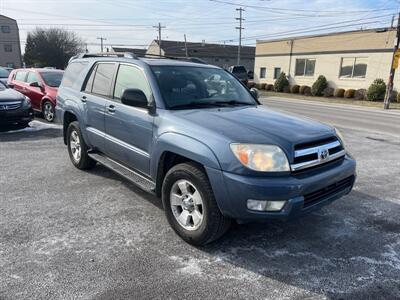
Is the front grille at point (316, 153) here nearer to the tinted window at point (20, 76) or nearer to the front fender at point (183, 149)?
the front fender at point (183, 149)

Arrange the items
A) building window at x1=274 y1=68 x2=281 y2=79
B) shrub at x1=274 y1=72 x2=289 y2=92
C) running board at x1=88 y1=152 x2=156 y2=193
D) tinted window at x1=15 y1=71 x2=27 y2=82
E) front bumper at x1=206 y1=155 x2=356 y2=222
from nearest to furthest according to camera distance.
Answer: front bumper at x1=206 y1=155 x2=356 y2=222 < running board at x1=88 y1=152 x2=156 y2=193 < tinted window at x1=15 y1=71 x2=27 y2=82 < shrub at x1=274 y1=72 x2=289 y2=92 < building window at x1=274 y1=68 x2=281 y2=79

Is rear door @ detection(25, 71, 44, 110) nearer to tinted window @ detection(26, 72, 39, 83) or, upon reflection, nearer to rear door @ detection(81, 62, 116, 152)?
tinted window @ detection(26, 72, 39, 83)

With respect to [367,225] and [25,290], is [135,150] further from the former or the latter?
[367,225]

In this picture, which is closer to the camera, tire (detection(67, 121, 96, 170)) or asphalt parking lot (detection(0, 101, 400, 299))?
asphalt parking lot (detection(0, 101, 400, 299))

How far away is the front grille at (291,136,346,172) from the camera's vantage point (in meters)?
3.21

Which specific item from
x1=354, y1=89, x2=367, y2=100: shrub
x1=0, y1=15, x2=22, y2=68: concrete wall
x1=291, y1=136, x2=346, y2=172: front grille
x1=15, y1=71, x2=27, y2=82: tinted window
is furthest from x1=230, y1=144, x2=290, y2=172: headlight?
x1=0, y1=15, x2=22, y2=68: concrete wall

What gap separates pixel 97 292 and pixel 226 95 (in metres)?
2.82

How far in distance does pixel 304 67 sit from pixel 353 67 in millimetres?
5798

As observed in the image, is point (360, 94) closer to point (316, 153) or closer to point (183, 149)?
point (316, 153)

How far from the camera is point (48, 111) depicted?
10.6 m

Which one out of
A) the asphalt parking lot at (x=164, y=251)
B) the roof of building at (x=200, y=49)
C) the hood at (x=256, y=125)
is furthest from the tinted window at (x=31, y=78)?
the roof of building at (x=200, y=49)

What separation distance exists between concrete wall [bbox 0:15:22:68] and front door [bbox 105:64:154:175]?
72.6m

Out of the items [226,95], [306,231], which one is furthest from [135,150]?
[306,231]

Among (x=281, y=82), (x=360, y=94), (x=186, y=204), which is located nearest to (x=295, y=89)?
(x=281, y=82)
